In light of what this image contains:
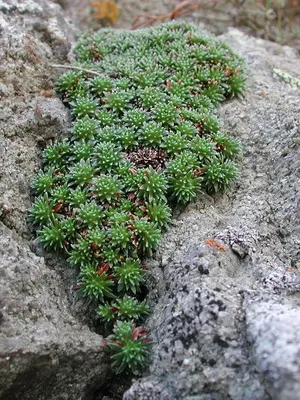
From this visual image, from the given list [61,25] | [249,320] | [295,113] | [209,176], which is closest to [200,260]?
[249,320]

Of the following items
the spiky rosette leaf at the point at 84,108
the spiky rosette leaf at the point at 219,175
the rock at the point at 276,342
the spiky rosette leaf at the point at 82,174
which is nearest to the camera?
the rock at the point at 276,342

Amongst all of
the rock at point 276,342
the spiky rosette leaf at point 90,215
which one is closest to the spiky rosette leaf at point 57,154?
the spiky rosette leaf at point 90,215

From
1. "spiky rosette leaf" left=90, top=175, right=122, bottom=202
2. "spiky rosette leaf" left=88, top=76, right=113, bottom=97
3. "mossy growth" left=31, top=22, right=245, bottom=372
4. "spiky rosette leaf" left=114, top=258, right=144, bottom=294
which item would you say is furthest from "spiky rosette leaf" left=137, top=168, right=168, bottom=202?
"spiky rosette leaf" left=88, top=76, right=113, bottom=97

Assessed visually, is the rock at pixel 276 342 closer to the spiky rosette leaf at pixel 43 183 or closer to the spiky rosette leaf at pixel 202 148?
the spiky rosette leaf at pixel 202 148

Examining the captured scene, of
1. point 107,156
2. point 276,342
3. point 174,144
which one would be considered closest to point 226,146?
point 174,144

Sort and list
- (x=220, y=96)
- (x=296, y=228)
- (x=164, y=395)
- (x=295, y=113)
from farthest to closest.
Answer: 1. (x=220, y=96)
2. (x=295, y=113)
3. (x=296, y=228)
4. (x=164, y=395)

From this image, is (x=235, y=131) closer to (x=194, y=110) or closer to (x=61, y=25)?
(x=194, y=110)
